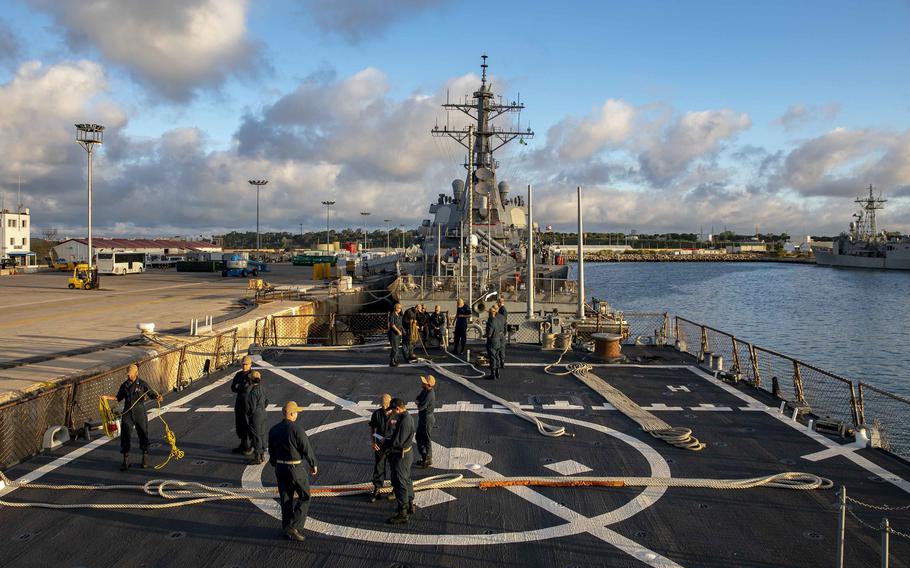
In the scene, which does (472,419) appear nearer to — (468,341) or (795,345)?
(468,341)

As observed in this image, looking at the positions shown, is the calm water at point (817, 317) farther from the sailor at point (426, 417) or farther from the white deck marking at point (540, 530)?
the sailor at point (426, 417)

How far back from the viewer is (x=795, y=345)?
127 feet

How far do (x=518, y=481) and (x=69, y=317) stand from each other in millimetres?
26262

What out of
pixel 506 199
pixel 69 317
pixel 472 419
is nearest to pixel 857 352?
pixel 506 199

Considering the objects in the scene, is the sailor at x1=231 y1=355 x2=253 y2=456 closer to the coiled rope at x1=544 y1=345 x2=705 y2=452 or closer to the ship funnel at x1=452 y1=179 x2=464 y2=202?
the coiled rope at x1=544 y1=345 x2=705 y2=452

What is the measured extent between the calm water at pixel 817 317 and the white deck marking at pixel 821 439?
18.2m

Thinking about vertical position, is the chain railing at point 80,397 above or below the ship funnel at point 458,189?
below

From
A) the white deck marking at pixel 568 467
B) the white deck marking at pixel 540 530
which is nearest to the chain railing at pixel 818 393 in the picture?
the white deck marking at pixel 568 467

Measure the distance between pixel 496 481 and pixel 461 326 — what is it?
9.12 metres

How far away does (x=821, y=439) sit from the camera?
406 inches

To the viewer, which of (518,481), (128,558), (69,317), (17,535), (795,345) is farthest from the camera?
(795,345)

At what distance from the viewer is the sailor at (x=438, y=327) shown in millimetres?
18555

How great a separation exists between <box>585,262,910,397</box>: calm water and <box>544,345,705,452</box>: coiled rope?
19.7m

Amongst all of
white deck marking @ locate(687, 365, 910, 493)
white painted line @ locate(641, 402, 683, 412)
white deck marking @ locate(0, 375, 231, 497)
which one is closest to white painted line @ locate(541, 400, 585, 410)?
white painted line @ locate(641, 402, 683, 412)
